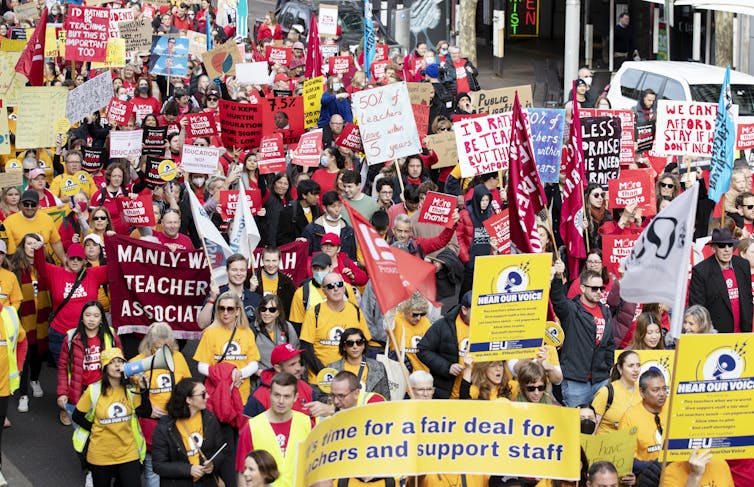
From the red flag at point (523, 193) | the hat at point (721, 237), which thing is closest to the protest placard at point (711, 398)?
the red flag at point (523, 193)

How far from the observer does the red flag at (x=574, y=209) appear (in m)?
12.2

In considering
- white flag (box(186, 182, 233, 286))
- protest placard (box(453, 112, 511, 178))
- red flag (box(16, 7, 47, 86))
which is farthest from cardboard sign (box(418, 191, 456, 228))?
red flag (box(16, 7, 47, 86))

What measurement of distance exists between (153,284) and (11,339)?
1440mm

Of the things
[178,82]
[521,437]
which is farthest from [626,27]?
[521,437]

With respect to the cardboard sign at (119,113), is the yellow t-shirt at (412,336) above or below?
below

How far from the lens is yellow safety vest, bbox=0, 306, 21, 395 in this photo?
34.2ft

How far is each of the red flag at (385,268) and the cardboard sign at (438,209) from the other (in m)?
3.60

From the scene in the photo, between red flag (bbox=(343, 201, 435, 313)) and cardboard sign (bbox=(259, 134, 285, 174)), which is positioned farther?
cardboard sign (bbox=(259, 134, 285, 174))

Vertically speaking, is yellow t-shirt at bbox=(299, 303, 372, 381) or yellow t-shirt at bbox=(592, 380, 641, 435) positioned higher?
yellow t-shirt at bbox=(299, 303, 372, 381)

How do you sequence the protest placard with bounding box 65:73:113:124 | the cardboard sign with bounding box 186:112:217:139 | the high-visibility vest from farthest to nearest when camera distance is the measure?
1. the cardboard sign with bounding box 186:112:217:139
2. the protest placard with bounding box 65:73:113:124
3. the high-visibility vest

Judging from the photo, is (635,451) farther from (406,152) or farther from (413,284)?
(406,152)

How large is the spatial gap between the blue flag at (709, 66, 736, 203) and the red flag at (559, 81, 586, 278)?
5.74ft

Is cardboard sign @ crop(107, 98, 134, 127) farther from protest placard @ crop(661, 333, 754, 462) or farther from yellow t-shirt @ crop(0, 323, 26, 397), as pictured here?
protest placard @ crop(661, 333, 754, 462)

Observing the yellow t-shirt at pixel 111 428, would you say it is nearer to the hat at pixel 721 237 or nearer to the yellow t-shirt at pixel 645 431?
the yellow t-shirt at pixel 645 431
